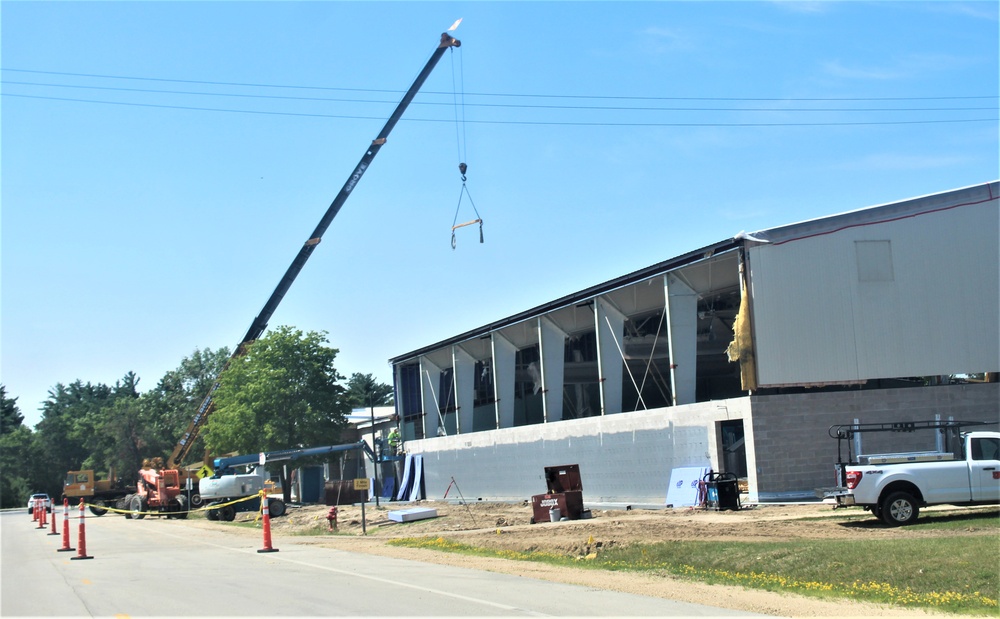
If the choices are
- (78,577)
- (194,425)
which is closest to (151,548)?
(78,577)

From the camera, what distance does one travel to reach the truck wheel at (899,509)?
64.1ft

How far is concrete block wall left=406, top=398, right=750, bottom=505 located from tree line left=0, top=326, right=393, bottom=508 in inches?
272

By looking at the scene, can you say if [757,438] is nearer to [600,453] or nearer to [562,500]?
[562,500]

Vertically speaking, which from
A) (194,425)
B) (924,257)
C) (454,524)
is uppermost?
(924,257)

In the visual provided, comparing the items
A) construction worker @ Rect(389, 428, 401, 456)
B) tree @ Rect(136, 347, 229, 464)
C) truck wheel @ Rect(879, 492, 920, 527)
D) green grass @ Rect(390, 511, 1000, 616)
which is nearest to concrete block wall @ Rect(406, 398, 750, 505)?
truck wheel @ Rect(879, 492, 920, 527)

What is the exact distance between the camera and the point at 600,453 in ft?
116

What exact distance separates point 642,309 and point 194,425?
39.3 meters

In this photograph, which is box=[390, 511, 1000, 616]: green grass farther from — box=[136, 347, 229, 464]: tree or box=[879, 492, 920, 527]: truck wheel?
box=[136, 347, 229, 464]: tree

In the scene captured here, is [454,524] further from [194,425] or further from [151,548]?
[194,425]

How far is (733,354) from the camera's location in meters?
28.3

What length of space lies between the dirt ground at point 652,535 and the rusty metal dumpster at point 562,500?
628 mm

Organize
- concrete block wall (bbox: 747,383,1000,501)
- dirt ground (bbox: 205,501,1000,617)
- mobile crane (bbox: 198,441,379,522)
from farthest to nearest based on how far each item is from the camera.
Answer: mobile crane (bbox: 198,441,379,522), concrete block wall (bbox: 747,383,1000,501), dirt ground (bbox: 205,501,1000,617)

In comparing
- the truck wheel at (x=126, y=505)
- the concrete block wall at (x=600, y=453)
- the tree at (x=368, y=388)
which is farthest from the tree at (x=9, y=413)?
the concrete block wall at (x=600, y=453)

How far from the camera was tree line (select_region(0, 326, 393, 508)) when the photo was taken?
62.9 metres
